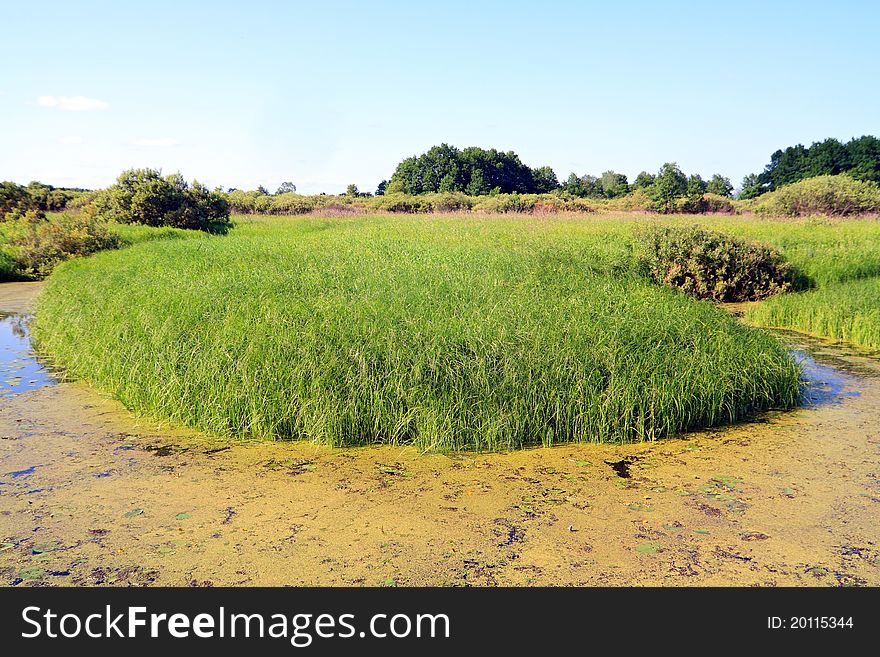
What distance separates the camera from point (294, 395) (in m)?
5.72

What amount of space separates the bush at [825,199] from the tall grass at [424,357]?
1884 cm

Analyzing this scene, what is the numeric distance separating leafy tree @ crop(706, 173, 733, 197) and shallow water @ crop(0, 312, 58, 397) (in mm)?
48805

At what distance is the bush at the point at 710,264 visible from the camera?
517 inches

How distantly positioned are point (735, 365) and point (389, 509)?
12.0 feet

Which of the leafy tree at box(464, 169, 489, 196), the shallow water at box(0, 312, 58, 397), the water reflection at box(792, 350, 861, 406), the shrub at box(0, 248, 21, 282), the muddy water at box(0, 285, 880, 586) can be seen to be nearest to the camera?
the muddy water at box(0, 285, 880, 586)

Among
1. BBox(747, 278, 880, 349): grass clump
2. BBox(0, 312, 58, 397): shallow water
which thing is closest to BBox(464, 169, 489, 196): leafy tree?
BBox(747, 278, 880, 349): grass clump

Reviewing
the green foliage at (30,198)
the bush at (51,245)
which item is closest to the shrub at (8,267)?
the bush at (51,245)

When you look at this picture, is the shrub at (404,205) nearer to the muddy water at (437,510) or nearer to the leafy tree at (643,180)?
the leafy tree at (643,180)

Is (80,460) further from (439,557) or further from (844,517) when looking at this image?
(844,517)

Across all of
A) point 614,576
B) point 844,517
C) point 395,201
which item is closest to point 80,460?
point 614,576

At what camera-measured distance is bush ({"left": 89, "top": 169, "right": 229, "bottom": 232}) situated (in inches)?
880

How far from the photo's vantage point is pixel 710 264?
1330cm

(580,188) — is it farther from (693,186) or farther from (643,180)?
(693,186)

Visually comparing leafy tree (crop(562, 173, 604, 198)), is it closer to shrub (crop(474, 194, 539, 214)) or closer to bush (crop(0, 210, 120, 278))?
shrub (crop(474, 194, 539, 214))
